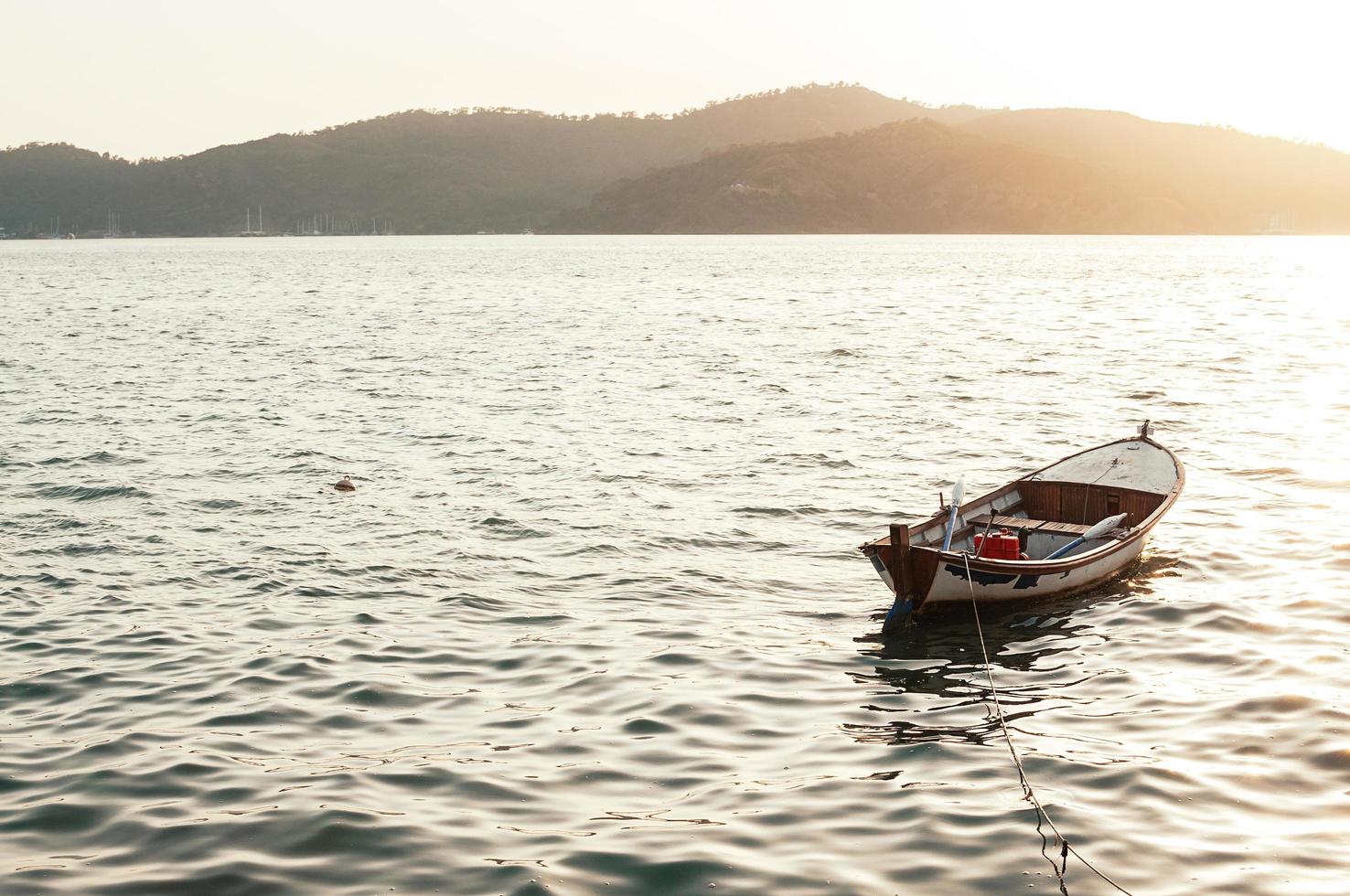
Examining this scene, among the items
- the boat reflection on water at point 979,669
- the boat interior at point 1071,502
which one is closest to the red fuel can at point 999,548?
the boat reflection on water at point 979,669

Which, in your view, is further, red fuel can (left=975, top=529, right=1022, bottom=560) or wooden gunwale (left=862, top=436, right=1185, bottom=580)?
red fuel can (left=975, top=529, right=1022, bottom=560)

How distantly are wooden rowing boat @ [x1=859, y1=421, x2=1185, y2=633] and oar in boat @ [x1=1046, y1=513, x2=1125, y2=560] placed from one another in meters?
0.03

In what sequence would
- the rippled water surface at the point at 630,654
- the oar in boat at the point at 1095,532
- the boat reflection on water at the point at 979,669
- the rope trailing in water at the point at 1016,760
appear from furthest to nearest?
the oar in boat at the point at 1095,532
the boat reflection on water at the point at 979,669
the rippled water surface at the point at 630,654
the rope trailing in water at the point at 1016,760

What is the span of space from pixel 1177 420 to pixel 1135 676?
71.5 ft

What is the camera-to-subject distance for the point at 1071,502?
20.2 metres

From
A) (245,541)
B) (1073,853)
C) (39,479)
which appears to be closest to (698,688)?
(1073,853)

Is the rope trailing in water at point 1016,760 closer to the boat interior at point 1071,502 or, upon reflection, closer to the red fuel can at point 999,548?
the red fuel can at point 999,548

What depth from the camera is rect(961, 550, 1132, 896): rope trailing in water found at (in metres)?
9.34

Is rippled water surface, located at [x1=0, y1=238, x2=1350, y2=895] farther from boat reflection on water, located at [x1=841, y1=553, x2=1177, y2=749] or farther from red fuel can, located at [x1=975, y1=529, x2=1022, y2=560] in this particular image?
red fuel can, located at [x1=975, y1=529, x2=1022, y2=560]

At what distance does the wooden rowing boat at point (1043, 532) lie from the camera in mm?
15383

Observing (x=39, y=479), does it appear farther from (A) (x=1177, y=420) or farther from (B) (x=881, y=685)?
(A) (x=1177, y=420)

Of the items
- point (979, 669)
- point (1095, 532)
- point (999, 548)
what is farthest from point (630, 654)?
point (1095, 532)

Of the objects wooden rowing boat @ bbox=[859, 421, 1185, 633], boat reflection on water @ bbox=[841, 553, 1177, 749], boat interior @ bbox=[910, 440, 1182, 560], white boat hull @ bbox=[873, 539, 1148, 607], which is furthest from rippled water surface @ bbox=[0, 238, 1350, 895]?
boat interior @ bbox=[910, 440, 1182, 560]

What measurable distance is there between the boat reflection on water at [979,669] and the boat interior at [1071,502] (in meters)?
Answer: 1.54
